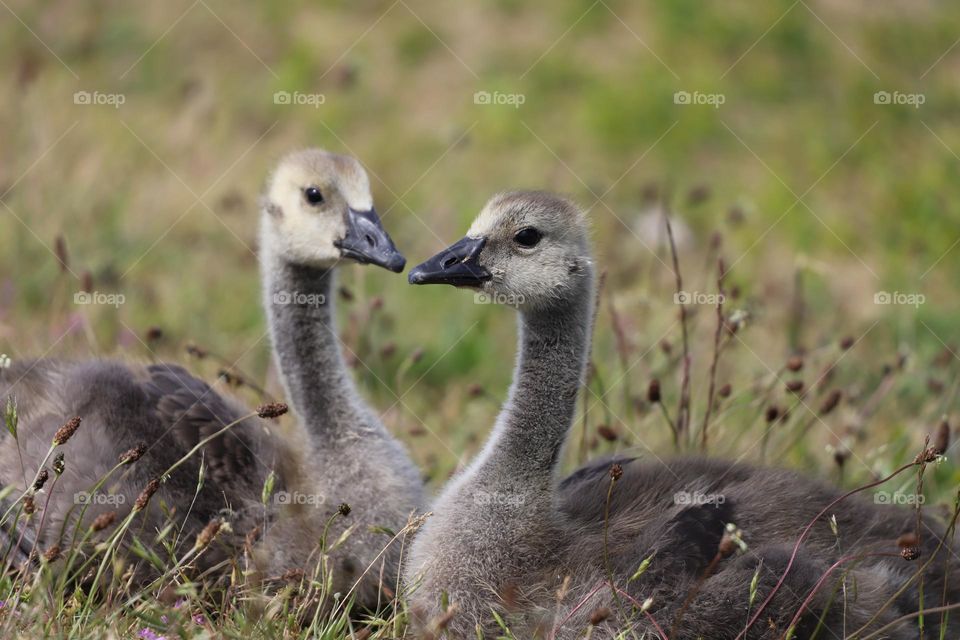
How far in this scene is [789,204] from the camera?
408 inches

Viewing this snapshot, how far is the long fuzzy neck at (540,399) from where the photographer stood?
4.42 meters

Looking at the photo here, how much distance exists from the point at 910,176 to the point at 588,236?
6811 millimetres

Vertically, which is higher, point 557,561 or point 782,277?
point 782,277

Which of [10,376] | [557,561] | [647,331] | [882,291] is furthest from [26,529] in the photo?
[882,291]

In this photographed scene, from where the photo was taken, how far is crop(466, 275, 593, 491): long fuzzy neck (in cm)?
442

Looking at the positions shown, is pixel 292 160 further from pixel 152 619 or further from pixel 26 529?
pixel 152 619
